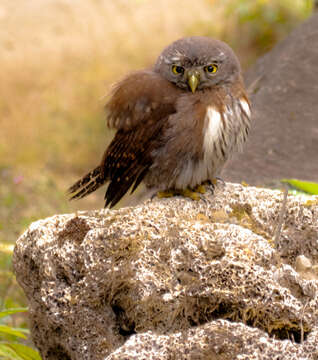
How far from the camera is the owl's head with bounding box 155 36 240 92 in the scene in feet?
10.3

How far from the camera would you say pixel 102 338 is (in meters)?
2.44

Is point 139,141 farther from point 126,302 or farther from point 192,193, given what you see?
point 126,302

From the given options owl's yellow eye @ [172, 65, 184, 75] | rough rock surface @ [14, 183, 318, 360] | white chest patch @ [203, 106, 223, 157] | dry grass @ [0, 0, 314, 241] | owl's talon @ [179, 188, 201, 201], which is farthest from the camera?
dry grass @ [0, 0, 314, 241]

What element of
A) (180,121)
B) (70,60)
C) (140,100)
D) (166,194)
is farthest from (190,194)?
(70,60)

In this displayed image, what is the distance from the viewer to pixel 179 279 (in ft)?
7.70

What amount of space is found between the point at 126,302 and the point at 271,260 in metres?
0.55

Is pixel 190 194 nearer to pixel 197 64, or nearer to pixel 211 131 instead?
pixel 211 131

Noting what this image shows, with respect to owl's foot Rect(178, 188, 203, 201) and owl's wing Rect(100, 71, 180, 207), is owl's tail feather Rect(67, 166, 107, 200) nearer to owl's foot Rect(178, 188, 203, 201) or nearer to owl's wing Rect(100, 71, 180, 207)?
owl's wing Rect(100, 71, 180, 207)

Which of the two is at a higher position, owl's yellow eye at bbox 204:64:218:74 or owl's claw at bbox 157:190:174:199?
owl's yellow eye at bbox 204:64:218:74

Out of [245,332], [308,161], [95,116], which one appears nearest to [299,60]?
[308,161]

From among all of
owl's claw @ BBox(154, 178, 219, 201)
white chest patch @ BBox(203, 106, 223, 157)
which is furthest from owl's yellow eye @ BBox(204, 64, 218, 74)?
owl's claw @ BBox(154, 178, 219, 201)

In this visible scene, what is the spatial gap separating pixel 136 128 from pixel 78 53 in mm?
4717

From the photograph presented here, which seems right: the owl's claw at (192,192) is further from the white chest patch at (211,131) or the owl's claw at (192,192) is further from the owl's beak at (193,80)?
the owl's beak at (193,80)

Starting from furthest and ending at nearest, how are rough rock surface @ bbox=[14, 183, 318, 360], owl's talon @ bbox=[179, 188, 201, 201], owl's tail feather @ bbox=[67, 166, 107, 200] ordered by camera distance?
owl's tail feather @ bbox=[67, 166, 107, 200]
owl's talon @ bbox=[179, 188, 201, 201]
rough rock surface @ bbox=[14, 183, 318, 360]
